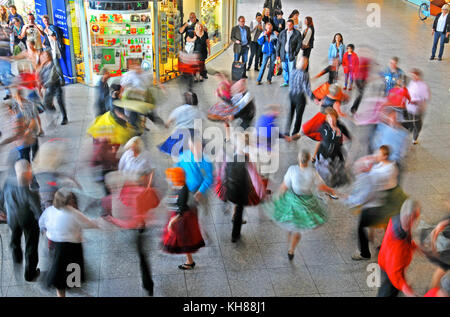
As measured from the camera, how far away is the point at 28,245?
19.0 ft

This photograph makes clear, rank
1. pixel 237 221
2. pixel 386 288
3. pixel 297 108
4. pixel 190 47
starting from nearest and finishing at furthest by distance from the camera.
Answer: pixel 386 288 → pixel 237 221 → pixel 297 108 → pixel 190 47

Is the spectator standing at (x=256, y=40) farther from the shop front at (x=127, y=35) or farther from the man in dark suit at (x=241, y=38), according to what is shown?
the shop front at (x=127, y=35)

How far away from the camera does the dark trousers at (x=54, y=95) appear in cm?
963

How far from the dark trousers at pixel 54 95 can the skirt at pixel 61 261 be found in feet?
16.4

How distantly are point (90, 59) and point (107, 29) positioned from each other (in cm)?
84

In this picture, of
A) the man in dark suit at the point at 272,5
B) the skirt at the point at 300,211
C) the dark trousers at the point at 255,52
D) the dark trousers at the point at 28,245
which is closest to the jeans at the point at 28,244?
the dark trousers at the point at 28,245

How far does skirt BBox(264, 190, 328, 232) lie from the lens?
238 inches

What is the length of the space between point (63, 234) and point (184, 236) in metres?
1.34

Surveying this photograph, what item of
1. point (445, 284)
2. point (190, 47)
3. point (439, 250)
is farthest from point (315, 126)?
point (190, 47)

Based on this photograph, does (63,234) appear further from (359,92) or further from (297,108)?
(359,92)

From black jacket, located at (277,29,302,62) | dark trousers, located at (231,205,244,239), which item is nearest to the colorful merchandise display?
black jacket, located at (277,29,302,62)

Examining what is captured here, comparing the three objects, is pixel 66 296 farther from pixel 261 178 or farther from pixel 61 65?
pixel 61 65

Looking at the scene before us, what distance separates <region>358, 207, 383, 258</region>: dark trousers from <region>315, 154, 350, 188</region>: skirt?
1561 mm

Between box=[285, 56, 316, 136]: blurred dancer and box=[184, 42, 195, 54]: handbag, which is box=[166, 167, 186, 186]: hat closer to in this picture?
box=[285, 56, 316, 136]: blurred dancer
